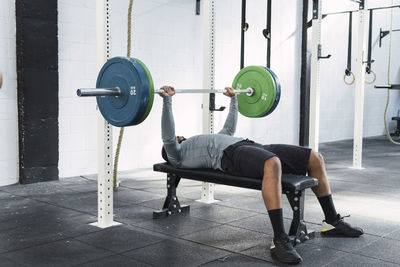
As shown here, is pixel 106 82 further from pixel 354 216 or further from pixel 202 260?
pixel 354 216

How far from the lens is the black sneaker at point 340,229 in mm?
2576

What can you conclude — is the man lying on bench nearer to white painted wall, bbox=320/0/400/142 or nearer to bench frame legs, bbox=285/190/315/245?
bench frame legs, bbox=285/190/315/245

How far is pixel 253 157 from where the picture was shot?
244cm

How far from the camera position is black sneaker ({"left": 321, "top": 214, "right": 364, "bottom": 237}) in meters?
2.58

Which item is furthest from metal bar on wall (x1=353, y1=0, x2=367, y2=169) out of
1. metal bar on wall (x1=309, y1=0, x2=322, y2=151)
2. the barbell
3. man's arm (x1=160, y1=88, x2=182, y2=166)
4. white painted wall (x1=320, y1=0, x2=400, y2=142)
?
the barbell

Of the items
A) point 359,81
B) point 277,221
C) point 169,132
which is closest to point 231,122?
point 169,132

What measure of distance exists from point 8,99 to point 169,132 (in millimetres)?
1914

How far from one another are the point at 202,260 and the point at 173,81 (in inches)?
122

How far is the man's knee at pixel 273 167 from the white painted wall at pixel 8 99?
7.97 ft

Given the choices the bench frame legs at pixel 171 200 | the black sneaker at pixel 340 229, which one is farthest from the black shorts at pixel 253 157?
the bench frame legs at pixel 171 200

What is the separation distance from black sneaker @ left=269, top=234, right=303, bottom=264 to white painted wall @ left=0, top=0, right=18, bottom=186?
8.25 feet

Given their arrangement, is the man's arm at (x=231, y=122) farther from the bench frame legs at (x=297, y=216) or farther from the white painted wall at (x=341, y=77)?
the white painted wall at (x=341, y=77)

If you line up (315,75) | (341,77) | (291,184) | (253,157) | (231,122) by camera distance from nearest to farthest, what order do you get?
(291,184), (253,157), (231,122), (315,75), (341,77)

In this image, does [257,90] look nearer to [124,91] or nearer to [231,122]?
[231,122]
